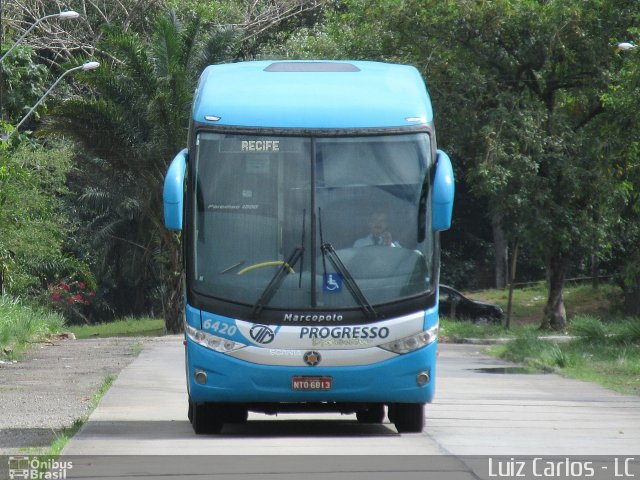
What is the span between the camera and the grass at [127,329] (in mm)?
40906

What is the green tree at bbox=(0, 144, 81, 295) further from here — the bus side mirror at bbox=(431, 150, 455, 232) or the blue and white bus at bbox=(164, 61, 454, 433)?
the bus side mirror at bbox=(431, 150, 455, 232)

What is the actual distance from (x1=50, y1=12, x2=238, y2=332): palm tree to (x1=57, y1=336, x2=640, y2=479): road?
566 inches

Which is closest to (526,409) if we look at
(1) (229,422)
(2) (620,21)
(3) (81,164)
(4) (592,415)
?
(4) (592,415)

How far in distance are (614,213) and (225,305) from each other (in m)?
23.1

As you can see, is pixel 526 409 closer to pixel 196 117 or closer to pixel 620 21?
pixel 196 117

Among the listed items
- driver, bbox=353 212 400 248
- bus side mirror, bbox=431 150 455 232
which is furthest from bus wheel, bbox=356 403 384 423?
bus side mirror, bbox=431 150 455 232

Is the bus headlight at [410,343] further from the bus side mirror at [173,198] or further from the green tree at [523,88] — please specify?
the green tree at [523,88]

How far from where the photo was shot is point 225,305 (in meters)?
11.2

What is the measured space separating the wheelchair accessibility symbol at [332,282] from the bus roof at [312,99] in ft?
4.56

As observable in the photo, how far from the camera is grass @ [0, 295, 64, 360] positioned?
24.7m

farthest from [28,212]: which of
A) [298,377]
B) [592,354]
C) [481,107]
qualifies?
[298,377]

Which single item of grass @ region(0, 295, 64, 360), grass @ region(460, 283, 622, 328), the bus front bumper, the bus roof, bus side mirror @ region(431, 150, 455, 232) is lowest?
grass @ region(460, 283, 622, 328)

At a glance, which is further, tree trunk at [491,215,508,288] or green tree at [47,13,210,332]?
tree trunk at [491,215,508,288]

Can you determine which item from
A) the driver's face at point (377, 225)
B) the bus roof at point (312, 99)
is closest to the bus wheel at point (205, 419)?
the driver's face at point (377, 225)
